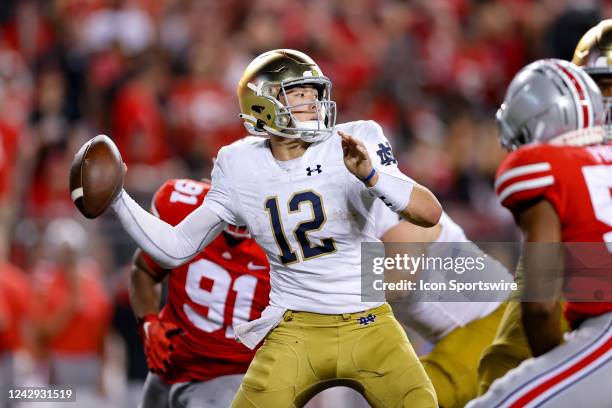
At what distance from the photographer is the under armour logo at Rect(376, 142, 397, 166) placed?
3559 millimetres

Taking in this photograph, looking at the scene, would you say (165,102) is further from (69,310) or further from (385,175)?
(385,175)

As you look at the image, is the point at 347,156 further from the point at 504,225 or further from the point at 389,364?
the point at 504,225

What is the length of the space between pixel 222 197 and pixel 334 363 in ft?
2.20

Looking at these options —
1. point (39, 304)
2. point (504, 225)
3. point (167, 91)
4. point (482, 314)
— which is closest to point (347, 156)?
point (482, 314)

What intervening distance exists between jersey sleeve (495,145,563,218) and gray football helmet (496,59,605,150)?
0.10 meters

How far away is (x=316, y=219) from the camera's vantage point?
11.8 feet

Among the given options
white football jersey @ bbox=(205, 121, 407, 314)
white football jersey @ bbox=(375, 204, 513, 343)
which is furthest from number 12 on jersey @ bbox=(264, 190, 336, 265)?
white football jersey @ bbox=(375, 204, 513, 343)

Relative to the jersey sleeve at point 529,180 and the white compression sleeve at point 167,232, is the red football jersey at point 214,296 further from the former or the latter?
the jersey sleeve at point 529,180

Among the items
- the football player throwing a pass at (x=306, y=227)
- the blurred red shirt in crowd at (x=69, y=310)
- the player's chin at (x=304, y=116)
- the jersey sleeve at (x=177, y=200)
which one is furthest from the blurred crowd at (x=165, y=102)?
the player's chin at (x=304, y=116)

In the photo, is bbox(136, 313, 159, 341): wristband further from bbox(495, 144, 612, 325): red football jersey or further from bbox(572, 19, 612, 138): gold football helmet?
bbox(572, 19, 612, 138): gold football helmet

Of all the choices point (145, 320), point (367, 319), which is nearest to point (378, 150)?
point (367, 319)

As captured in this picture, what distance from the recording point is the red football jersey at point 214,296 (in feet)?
14.1

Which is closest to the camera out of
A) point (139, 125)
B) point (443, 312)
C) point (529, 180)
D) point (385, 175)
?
point (529, 180)

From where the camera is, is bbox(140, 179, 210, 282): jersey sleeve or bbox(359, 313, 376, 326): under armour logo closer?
bbox(359, 313, 376, 326): under armour logo
